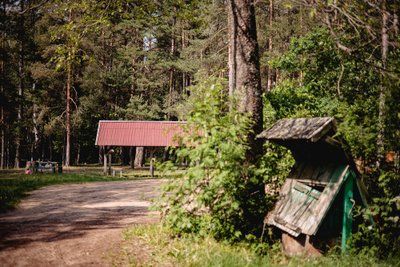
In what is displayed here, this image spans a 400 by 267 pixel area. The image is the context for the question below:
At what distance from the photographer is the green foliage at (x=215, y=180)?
5.30 meters

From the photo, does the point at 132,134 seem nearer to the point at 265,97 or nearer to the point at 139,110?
the point at 139,110

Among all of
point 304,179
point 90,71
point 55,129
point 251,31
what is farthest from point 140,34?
point 304,179

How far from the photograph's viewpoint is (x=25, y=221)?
7.20 metres

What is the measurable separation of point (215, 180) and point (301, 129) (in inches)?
64.7

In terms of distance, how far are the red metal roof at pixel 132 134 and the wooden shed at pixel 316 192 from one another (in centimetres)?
1863

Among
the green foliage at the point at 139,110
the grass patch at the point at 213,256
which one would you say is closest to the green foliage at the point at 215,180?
the grass patch at the point at 213,256

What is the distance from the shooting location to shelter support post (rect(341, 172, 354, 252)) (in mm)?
5113

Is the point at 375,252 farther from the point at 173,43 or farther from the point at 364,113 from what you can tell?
the point at 173,43

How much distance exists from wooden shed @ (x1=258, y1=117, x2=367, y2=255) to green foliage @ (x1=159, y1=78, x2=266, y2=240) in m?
0.50

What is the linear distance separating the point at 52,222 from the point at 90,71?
2831 centimetres

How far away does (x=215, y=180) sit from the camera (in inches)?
208

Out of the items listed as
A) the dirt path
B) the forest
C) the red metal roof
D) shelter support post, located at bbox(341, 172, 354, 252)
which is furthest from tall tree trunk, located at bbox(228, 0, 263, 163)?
the red metal roof

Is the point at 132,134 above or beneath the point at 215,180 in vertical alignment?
above

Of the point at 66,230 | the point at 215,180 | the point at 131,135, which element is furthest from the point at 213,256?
the point at 131,135
